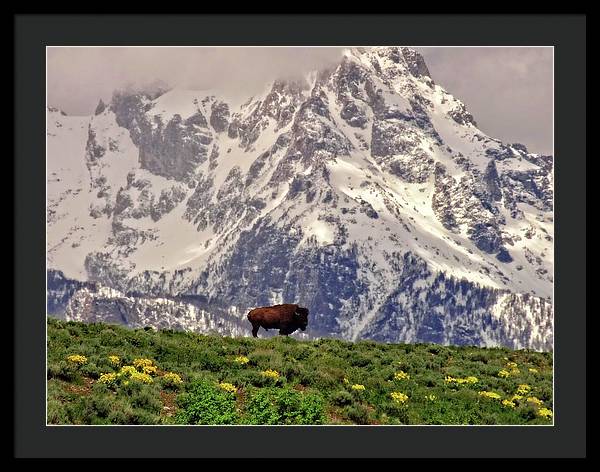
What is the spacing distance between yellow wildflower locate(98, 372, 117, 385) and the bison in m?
22.7

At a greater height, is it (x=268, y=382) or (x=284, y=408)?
(x=268, y=382)

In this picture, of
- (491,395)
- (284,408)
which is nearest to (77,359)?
(284,408)

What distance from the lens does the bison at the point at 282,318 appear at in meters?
60.0

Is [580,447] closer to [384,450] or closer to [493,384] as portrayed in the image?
[384,450]

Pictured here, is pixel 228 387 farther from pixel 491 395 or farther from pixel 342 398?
pixel 491 395

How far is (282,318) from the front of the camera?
60.1 metres

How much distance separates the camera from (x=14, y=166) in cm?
3219

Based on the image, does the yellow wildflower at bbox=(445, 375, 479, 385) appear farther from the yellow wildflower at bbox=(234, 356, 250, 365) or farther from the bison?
the bison

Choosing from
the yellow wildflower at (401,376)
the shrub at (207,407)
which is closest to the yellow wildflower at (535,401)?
the yellow wildflower at (401,376)

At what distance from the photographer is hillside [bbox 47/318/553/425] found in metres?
34.3

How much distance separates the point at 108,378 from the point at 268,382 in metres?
5.99
